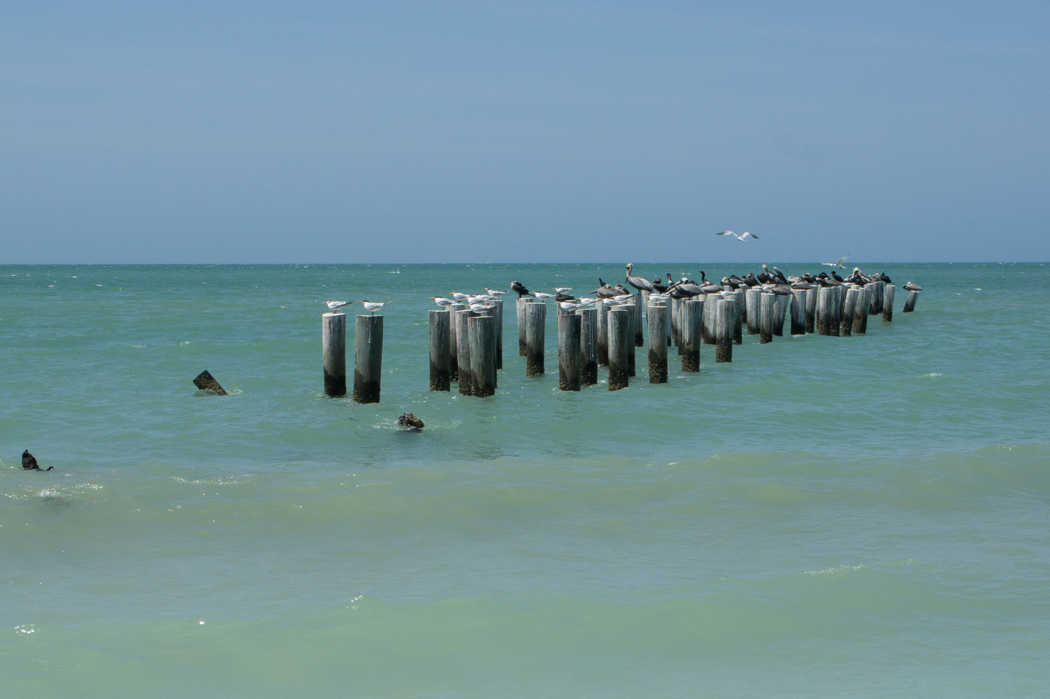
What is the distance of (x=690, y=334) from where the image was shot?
570 inches

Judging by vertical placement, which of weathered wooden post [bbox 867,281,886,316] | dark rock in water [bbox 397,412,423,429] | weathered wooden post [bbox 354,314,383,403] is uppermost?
weathered wooden post [bbox 867,281,886,316]

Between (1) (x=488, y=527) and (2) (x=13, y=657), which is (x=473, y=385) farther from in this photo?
(2) (x=13, y=657)

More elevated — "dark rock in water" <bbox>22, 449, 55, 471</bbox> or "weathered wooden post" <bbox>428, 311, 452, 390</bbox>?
"weathered wooden post" <bbox>428, 311, 452, 390</bbox>

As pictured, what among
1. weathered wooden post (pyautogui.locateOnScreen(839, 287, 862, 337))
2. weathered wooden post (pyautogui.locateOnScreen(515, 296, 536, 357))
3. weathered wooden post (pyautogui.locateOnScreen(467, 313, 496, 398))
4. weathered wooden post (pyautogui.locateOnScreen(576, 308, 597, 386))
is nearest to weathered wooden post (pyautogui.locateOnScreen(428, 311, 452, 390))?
weathered wooden post (pyautogui.locateOnScreen(467, 313, 496, 398))

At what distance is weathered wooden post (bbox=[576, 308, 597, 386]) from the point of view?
41.1ft

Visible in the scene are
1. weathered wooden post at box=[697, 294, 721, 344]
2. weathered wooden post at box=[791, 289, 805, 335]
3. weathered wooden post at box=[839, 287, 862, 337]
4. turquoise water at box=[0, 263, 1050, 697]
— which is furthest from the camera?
Answer: weathered wooden post at box=[839, 287, 862, 337]

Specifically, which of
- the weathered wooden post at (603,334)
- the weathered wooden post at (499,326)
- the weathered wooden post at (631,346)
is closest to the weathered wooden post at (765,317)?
the weathered wooden post at (603,334)

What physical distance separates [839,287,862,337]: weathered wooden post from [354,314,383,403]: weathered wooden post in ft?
43.3

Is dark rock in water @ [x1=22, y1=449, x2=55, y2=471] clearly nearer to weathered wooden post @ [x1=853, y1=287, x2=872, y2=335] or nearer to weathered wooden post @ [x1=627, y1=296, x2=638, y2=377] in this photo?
weathered wooden post @ [x1=627, y1=296, x2=638, y2=377]

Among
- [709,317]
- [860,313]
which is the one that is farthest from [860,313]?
[709,317]

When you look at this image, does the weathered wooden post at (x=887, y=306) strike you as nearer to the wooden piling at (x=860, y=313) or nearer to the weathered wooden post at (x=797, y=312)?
the wooden piling at (x=860, y=313)

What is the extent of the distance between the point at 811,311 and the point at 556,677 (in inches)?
727

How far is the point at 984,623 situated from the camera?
5254 millimetres

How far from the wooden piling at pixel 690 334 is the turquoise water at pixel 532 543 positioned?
1000mm
